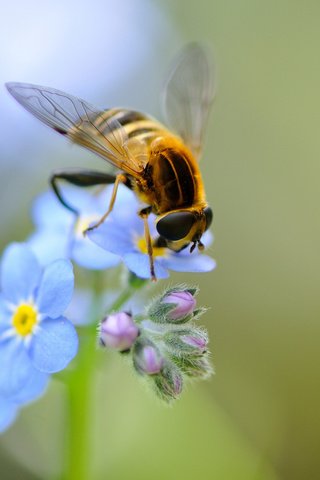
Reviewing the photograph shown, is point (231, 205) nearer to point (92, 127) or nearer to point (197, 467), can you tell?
point (197, 467)

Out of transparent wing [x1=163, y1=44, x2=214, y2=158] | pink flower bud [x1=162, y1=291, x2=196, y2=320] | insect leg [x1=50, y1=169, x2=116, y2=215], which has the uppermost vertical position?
transparent wing [x1=163, y1=44, x2=214, y2=158]

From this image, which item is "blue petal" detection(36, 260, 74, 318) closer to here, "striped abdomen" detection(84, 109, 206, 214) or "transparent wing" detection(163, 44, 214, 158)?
"striped abdomen" detection(84, 109, 206, 214)

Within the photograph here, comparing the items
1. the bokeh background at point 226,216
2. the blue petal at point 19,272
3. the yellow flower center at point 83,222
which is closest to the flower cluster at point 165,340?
the blue petal at point 19,272

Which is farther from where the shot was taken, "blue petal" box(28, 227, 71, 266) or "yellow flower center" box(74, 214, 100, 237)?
"yellow flower center" box(74, 214, 100, 237)

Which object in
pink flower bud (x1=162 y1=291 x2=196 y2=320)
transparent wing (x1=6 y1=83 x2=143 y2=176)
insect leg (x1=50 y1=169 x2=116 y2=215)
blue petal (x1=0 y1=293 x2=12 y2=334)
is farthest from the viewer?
insect leg (x1=50 y1=169 x2=116 y2=215)

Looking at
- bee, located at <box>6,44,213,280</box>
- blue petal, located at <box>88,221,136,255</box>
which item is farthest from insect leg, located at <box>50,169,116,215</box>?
blue petal, located at <box>88,221,136,255</box>

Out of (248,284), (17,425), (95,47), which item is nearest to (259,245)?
(248,284)
